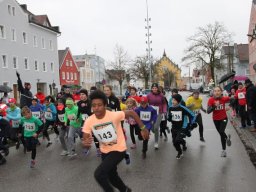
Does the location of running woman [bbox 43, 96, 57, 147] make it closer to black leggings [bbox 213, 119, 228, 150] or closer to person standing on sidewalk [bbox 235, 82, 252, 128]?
black leggings [bbox 213, 119, 228, 150]

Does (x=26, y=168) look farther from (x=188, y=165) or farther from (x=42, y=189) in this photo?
(x=188, y=165)

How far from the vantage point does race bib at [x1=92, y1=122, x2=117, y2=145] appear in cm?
497

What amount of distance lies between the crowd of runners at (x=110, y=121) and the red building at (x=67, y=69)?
5176 centimetres

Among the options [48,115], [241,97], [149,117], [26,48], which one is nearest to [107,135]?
[149,117]

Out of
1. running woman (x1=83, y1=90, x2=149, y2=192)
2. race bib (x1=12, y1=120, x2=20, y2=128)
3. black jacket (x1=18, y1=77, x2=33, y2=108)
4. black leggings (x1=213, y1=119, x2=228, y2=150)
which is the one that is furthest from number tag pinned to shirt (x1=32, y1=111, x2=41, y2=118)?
running woman (x1=83, y1=90, x2=149, y2=192)

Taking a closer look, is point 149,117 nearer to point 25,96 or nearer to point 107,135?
point 107,135

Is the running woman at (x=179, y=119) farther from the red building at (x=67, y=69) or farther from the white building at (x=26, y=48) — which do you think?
the red building at (x=67, y=69)

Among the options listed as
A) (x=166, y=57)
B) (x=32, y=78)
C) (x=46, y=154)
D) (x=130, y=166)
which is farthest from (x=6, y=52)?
(x=166, y=57)

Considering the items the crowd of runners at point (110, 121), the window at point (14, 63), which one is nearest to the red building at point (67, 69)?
the window at point (14, 63)

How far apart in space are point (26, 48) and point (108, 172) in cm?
4450

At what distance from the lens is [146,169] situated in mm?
7641

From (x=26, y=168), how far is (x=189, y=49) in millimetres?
61347

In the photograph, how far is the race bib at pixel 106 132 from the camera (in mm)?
4973

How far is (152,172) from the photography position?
7.34 meters
